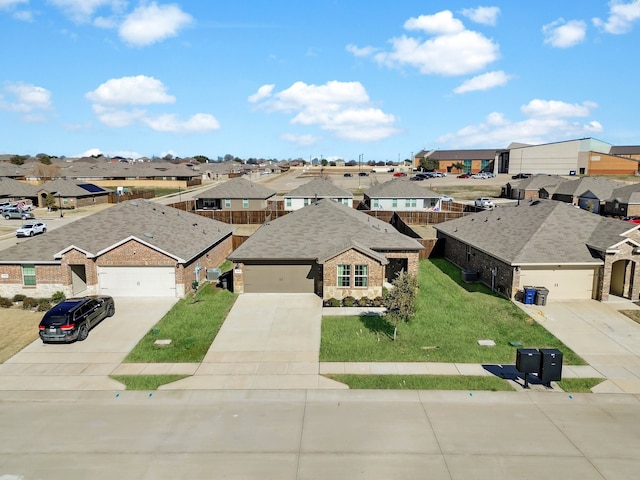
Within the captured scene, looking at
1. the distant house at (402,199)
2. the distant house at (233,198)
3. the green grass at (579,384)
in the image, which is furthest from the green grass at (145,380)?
the distant house at (402,199)

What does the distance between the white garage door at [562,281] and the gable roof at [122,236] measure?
67.8 ft

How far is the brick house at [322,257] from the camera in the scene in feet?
85.3

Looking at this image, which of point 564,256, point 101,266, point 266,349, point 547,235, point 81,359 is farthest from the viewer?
point 547,235

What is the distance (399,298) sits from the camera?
20.0m

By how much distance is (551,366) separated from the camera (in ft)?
52.9

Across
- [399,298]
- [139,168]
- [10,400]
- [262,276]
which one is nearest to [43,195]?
[139,168]

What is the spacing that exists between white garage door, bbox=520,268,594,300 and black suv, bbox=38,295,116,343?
2357 centimetres

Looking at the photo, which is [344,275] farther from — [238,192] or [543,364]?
[238,192]

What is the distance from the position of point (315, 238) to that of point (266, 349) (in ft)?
35.9

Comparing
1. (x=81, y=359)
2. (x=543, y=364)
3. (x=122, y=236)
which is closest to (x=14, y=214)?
(x=122, y=236)

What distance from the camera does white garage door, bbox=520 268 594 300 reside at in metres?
26.2

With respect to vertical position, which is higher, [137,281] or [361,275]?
[361,275]

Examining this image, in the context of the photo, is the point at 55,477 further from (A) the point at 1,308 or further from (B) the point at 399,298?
(A) the point at 1,308

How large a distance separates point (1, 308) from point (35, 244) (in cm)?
446
